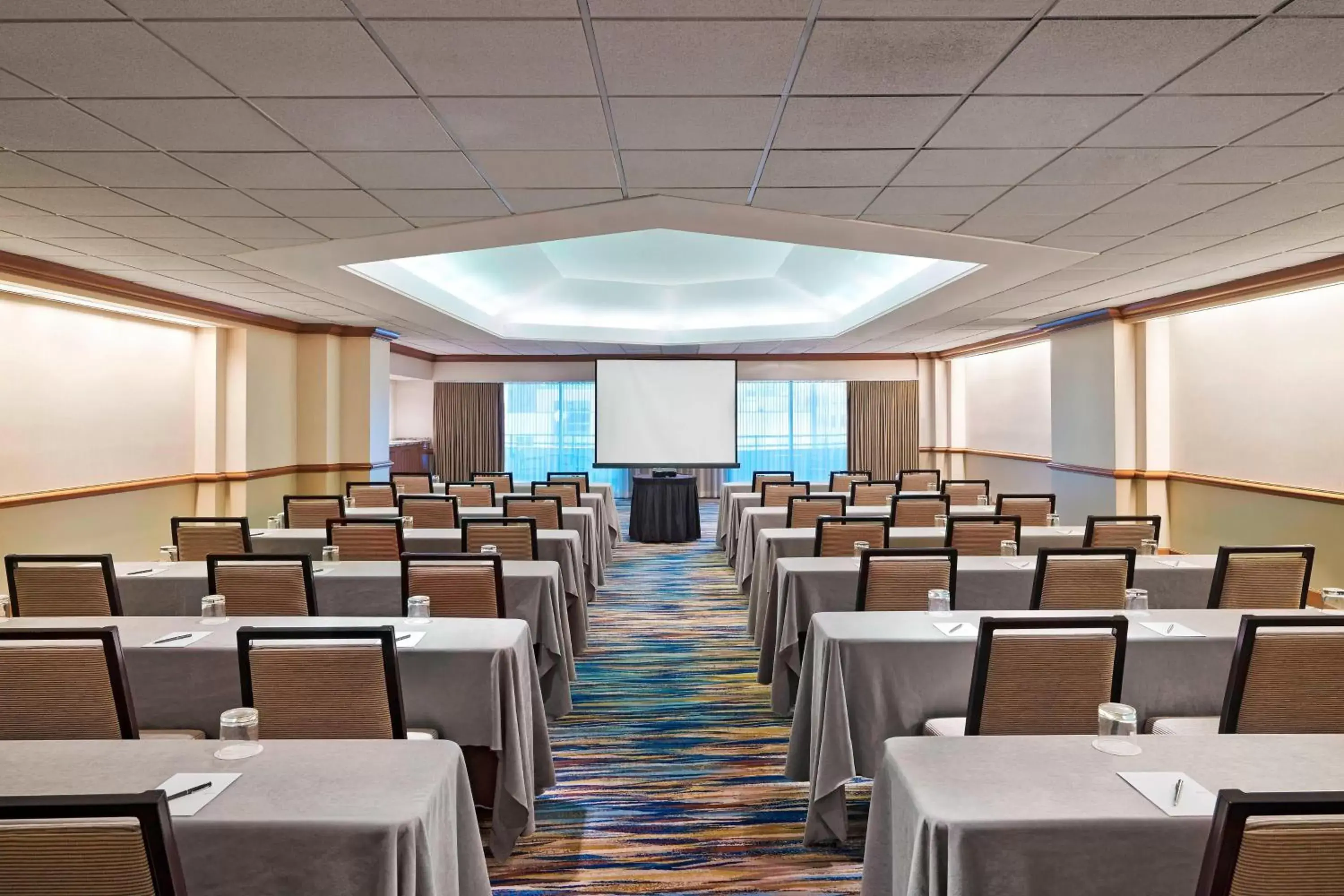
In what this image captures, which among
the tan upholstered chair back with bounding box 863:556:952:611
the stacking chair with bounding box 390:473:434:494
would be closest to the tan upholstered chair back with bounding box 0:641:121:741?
the tan upholstered chair back with bounding box 863:556:952:611

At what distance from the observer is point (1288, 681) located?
2.31 meters

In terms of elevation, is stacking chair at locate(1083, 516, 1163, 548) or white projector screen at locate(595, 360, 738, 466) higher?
white projector screen at locate(595, 360, 738, 466)

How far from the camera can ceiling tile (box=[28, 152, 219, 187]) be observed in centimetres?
349

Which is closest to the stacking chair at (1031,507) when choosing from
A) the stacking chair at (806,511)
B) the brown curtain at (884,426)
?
the stacking chair at (806,511)

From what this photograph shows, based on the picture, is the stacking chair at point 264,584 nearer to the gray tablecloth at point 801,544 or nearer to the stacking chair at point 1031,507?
the gray tablecloth at point 801,544

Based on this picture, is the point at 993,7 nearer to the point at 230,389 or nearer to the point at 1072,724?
the point at 1072,724

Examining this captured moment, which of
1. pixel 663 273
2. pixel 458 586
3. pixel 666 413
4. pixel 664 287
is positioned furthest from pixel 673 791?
pixel 664 287

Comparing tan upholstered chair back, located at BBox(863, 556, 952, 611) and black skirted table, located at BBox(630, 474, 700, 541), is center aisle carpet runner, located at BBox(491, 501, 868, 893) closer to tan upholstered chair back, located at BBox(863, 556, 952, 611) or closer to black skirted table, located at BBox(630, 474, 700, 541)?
tan upholstered chair back, located at BBox(863, 556, 952, 611)

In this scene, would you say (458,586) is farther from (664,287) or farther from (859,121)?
(664,287)

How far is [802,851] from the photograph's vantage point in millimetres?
2838

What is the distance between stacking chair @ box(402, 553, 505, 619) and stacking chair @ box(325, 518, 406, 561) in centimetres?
152

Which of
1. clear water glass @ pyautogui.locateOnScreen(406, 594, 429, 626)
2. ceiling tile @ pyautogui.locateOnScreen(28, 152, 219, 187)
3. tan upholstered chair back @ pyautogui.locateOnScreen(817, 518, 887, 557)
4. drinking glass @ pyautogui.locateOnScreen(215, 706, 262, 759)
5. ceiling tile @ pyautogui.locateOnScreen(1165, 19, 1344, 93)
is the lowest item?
drinking glass @ pyautogui.locateOnScreen(215, 706, 262, 759)

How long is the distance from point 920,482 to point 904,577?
563 centimetres

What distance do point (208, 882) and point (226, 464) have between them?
342 inches
